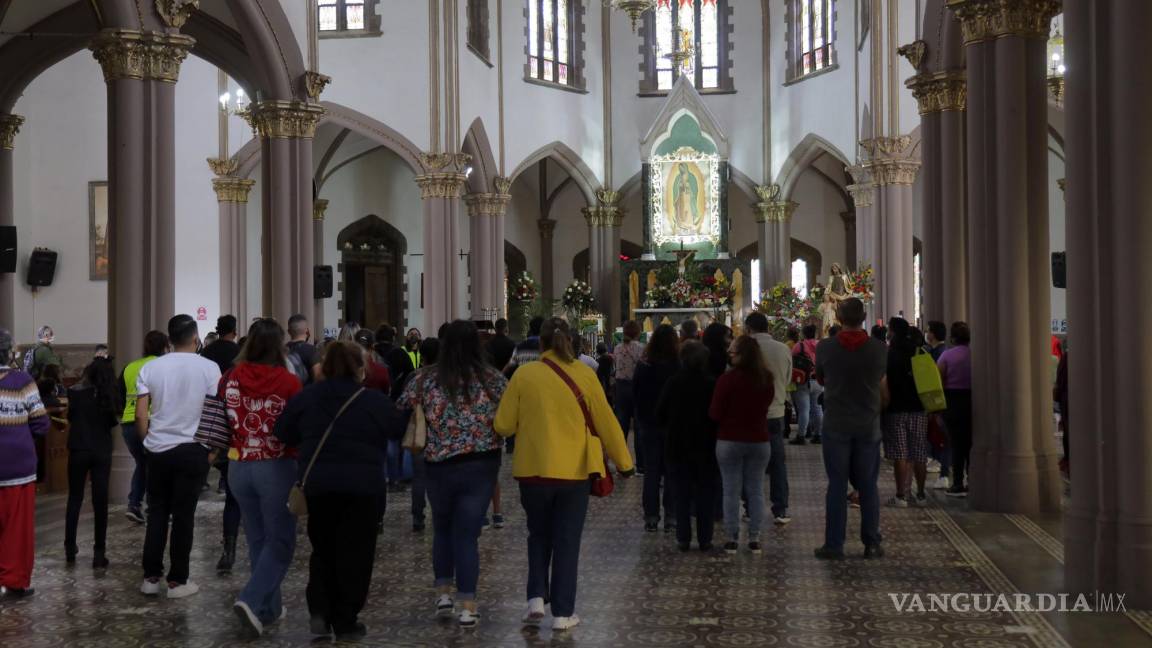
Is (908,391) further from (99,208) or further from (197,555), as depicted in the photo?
(99,208)

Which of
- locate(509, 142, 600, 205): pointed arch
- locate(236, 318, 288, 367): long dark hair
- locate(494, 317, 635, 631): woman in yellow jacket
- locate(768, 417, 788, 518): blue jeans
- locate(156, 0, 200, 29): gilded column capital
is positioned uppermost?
locate(509, 142, 600, 205): pointed arch

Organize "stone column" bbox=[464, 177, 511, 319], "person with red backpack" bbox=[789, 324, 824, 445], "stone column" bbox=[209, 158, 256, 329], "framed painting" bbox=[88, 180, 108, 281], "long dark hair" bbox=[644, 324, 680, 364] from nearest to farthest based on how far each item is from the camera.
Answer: "long dark hair" bbox=[644, 324, 680, 364] < "person with red backpack" bbox=[789, 324, 824, 445] < "framed painting" bbox=[88, 180, 108, 281] < "stone column" bbox=[209, 158, 256, 329] < "stone column" bbox=[464, 177, 511, 319]

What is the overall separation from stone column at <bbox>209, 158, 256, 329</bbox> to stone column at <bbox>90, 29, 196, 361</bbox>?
41.9 feet

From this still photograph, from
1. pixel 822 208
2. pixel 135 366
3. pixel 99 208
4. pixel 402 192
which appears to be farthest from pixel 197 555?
pixel 822 208

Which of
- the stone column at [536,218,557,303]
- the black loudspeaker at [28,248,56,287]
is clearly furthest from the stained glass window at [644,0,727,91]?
the black loudspeaker at [28,248,56,287]

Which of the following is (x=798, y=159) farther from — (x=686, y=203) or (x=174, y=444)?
(x=174, y=444)

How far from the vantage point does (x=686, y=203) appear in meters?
31.1

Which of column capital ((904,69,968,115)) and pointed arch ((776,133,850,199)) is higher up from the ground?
pointed arch ((776,133,850,199))

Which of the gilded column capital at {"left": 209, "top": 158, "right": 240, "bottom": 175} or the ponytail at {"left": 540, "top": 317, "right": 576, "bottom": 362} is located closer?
the ponytail at {"left": 540, "top": 317, "right": 576, "bottom": 362}

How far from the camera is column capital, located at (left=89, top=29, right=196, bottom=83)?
469 inches

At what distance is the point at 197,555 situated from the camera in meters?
8.64

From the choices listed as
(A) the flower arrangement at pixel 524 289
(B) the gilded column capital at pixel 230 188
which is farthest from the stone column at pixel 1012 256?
(A) the flower arrangement at pixel 524 289

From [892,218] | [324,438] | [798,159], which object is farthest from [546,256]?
[324,438]

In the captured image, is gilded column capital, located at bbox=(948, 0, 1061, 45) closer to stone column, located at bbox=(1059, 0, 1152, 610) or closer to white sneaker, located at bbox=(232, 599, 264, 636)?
stone column, located at bbox=(1059, 0, 1152, 610)
